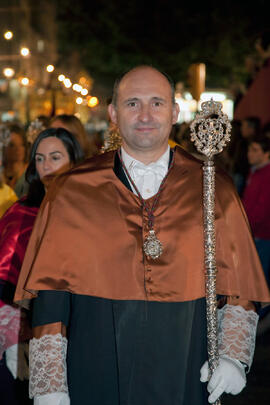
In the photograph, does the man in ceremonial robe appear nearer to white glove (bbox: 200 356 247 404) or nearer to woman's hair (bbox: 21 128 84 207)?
Result: white glove (bbox: 200 356 247 404)

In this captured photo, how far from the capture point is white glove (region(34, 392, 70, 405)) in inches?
101

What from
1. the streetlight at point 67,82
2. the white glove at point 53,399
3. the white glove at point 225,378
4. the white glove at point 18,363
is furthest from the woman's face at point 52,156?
the streetlight at point 67,82

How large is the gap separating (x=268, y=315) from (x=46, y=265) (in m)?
5.14

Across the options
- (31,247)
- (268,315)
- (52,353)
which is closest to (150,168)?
(31,247)

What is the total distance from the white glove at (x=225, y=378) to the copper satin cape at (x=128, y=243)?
0.96 feet

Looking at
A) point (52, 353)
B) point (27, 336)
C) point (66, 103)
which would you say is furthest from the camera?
point (66, 103)

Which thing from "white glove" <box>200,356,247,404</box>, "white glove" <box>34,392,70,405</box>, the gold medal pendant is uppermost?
the gold medal pendant

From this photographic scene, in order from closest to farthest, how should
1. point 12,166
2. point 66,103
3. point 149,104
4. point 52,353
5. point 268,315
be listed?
point 52,353
point 149,104
point 12,166
point 268,315
point 66,103

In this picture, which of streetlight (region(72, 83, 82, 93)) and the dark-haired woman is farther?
streetlight (region(72, 83, 82, 93))

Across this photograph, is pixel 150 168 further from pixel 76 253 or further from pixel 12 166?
pixel 12 166

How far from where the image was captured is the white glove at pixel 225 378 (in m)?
Answer: 2.58

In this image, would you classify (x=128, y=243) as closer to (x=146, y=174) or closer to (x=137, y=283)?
(x=137, y=283)

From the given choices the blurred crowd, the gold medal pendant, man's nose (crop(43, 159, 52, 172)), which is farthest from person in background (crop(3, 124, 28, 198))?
the gold medal pendant

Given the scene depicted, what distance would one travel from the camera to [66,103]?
1449cm
